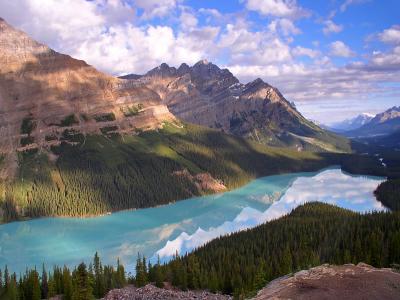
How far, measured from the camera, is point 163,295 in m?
69.9

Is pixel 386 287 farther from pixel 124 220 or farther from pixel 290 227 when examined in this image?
pixel 124 220

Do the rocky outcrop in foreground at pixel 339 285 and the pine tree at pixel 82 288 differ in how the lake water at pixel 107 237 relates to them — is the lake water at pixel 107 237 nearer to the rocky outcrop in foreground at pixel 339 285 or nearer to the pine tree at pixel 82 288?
the pine tree at pixel 82 288

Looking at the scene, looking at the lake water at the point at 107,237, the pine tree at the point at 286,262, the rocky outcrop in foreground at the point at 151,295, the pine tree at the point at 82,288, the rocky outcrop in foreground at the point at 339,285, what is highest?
the rocky outcrop in foreground at the point at 339,285

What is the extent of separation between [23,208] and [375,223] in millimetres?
143120

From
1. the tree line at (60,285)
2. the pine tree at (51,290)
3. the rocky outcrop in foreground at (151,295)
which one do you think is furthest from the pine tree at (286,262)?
the pine tree at (51,290)

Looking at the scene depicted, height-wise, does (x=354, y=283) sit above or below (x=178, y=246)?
above

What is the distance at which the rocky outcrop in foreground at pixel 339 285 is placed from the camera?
1524 inches

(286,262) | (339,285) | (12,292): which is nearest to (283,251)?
(286,262)

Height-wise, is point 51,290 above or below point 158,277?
above

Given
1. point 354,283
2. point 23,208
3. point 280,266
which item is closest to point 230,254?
point 280,266

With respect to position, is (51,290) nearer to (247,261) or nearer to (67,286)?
(67,286)

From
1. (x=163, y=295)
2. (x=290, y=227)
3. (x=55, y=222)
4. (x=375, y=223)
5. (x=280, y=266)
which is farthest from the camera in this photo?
(x=55, y=222)

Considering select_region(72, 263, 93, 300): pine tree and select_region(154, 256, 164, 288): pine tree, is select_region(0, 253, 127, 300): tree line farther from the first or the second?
select_region(154, 256, 164, 288): pine tree

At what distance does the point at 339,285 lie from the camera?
4069 cm
